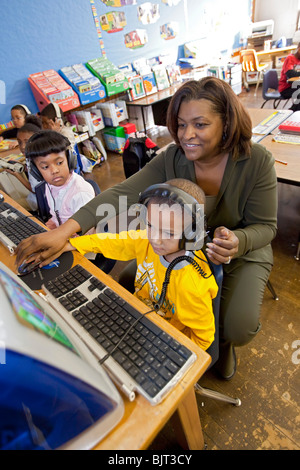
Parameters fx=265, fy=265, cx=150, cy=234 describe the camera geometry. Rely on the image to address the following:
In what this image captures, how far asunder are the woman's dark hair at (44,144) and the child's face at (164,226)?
0.82 metres

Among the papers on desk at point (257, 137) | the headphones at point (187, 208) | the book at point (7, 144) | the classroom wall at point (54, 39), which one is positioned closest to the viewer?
the headphones at point (187, 208)

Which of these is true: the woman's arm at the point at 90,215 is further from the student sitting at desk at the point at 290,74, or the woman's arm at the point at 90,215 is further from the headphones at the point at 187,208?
the student sitting at desk at the point at 290,74

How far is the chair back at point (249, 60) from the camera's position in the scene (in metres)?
5.49

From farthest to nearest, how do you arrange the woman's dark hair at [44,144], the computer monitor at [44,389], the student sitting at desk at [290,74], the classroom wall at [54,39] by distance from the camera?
the student sitting at desk at [290,74], the classroom wall at [54,39], the woman's dark hair at [44,144], the computer monitor at [44,389]

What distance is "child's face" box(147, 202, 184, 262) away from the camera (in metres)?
0.82

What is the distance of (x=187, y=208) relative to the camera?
756mm

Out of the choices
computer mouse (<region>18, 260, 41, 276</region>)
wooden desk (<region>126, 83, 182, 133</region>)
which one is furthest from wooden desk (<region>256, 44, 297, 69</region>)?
computer mouse (<region>18, 260, 41, 276</region>)

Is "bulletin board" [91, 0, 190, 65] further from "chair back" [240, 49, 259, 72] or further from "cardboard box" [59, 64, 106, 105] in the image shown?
"chair back" [240, 49, 259, 72]

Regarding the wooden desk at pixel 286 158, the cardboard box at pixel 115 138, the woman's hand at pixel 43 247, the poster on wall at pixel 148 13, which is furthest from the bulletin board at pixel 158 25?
the woman's hand at pixel 43 247

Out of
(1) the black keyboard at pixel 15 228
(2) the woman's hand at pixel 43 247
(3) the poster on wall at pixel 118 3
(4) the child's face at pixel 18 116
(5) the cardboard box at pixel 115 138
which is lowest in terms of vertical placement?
(5) the cardboard box at pixel 115 138

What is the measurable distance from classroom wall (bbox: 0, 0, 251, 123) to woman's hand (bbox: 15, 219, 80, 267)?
282 centimetres

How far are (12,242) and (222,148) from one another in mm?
988

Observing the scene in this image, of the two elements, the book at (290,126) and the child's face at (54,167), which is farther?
the book at (290,126)
